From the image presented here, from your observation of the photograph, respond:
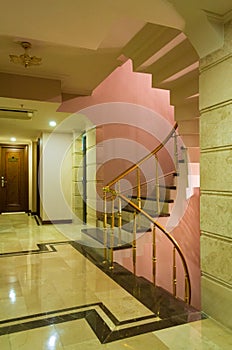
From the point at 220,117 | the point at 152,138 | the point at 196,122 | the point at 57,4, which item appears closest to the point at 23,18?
the point at 57,4

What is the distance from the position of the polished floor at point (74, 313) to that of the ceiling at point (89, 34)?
2.09 meters

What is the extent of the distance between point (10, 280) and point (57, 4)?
2.75 meters

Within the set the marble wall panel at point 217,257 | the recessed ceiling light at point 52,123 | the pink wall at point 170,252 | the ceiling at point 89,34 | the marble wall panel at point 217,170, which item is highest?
the ceiling at point 89,34

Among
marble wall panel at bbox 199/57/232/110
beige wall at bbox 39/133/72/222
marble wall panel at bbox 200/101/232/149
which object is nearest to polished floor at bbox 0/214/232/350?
marble wall panel at bbox 200/101/232/149

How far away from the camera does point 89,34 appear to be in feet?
9.26

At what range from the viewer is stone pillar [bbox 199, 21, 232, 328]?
2.03 metres

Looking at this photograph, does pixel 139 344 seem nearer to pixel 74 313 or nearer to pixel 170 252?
pixel 74 313

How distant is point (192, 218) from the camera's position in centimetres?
447

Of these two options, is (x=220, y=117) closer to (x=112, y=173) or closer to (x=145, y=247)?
(x=145, y=247)

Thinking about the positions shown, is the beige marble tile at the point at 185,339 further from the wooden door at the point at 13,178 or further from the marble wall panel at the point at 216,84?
the wooden door at the point at 13,178

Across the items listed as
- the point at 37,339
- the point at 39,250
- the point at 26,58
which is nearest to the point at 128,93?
the point at 26,58

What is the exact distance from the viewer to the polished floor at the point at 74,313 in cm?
189

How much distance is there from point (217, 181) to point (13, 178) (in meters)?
8.07

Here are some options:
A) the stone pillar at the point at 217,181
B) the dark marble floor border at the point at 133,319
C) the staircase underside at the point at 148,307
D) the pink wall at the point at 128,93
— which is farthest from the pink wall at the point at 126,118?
the stone pillar at the point at 217,181
